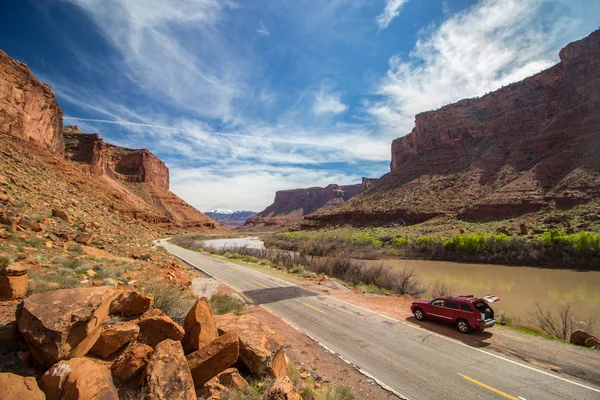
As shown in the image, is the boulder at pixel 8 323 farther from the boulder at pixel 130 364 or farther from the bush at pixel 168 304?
the bush at pixel 168 304

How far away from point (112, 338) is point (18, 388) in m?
1.28

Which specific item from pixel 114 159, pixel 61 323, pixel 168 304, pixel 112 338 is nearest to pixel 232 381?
pixel 112 338

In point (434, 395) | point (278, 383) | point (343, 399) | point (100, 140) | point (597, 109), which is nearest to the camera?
point (278, 383)

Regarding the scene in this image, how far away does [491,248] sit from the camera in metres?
33.2

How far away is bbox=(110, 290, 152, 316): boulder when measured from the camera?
5109 mm

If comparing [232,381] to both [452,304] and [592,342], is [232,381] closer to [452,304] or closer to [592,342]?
[452,304]

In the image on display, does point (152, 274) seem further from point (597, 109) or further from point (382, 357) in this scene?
point (597, 109)

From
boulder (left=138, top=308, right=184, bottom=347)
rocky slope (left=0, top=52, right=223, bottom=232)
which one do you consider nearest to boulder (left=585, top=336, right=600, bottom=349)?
boulder (left=138, top=308, right=184, bottom=347)

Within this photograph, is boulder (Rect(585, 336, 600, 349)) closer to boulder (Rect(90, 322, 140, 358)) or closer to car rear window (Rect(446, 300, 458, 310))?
car rear window (Rect(446, 300, 458, 310))

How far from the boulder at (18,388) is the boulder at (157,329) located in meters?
1.64

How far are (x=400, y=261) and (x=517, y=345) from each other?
2844 centimetres

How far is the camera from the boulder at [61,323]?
348 cm

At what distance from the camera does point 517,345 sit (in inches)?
362

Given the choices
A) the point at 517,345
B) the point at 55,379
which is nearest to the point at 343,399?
the point at 55,379
